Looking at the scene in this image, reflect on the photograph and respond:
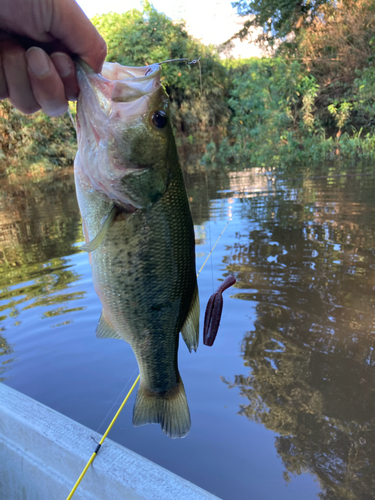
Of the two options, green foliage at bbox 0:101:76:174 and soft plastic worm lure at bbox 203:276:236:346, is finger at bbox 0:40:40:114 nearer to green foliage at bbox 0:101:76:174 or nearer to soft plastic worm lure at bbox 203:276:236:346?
soft plastic worm lure at bbox 203:276:236:346

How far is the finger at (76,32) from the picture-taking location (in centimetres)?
123

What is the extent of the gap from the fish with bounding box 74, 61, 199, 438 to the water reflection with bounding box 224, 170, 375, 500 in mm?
1865

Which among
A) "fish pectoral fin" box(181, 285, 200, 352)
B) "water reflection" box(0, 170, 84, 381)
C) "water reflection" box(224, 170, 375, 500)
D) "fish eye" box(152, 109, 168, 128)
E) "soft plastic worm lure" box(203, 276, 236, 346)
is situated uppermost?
"fish eye" box(152, 109, 168, 128)

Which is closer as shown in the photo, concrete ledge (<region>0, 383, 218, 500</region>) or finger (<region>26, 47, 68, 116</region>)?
finger (<region>26, 47, 68, 116</region>)

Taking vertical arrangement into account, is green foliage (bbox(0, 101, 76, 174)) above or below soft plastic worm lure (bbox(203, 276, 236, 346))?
above

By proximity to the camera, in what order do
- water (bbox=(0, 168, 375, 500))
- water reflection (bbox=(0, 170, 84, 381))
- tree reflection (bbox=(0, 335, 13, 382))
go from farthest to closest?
water reflection (bbox=(0, 170, 84, 381))
tree reflection (bbox=(0, 335, 13, 382))
water (bbox=(0, 168, 375, 500))

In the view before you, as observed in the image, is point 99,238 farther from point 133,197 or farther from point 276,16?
point 276,16

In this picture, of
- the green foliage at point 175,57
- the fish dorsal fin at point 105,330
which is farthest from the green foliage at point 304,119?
the fish dorsal fin at point 105,330

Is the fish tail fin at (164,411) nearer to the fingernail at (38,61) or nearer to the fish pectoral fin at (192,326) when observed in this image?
the fish pectoral fin at (192,326)

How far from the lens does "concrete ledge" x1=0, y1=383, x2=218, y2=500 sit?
1.87m

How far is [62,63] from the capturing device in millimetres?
1359

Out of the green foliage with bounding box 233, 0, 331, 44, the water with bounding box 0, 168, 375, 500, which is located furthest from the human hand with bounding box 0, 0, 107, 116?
the green foliage with bounding box 233, 0, 331, 44

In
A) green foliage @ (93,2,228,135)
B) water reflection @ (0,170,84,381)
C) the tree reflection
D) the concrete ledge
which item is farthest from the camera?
green foliage @ (93,2,228,135)

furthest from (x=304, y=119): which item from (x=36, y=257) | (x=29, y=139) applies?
(x=29, y=139)
